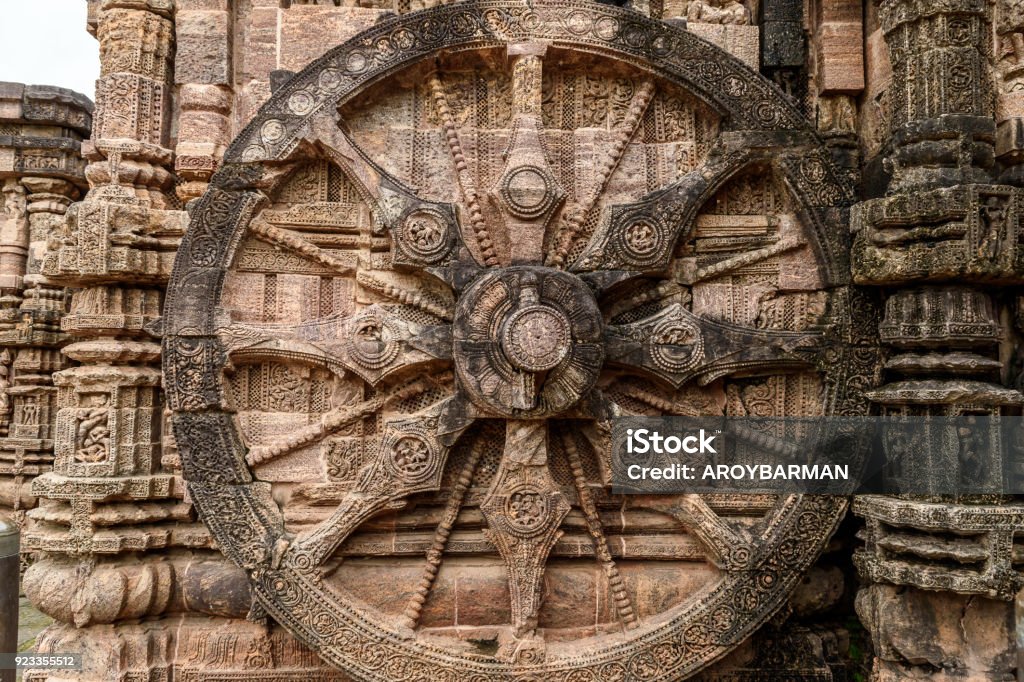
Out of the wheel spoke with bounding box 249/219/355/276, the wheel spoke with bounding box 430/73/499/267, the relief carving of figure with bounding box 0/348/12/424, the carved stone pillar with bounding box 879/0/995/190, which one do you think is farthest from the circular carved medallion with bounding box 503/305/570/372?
the relief carving of figure with bounding box 0/348/12/424

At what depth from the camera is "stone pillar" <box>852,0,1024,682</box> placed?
10.6 feet

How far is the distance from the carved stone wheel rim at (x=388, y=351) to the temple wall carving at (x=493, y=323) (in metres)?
0.02

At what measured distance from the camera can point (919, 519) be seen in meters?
3.24

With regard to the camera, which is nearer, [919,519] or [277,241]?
[919,519]

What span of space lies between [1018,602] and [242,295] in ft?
14.9

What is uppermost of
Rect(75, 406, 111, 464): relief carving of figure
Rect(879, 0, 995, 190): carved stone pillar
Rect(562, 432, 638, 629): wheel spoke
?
Rect(879, 0, 995, 190): carved stone pillar

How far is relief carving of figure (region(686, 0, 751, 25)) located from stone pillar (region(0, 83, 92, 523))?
6732 mm

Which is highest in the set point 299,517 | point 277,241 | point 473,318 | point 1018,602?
point 277,241

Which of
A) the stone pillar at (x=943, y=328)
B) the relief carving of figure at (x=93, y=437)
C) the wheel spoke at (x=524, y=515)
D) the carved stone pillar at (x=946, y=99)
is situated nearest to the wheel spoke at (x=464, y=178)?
the wheel spoke at (x=524, y=515)

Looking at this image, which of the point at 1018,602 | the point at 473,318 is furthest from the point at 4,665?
the point at 1018,602

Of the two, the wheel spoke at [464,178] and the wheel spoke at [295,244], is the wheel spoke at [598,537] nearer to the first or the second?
the wheel spoke at [464,178]

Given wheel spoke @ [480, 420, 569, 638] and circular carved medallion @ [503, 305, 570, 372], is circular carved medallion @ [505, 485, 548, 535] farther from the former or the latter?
circular carved medallion @ [503, 305, 570, 372]

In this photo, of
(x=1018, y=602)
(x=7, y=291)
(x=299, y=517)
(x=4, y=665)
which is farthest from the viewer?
(x=7, y=291)

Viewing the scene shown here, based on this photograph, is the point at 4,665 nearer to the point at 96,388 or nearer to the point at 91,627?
the point at 91,627
